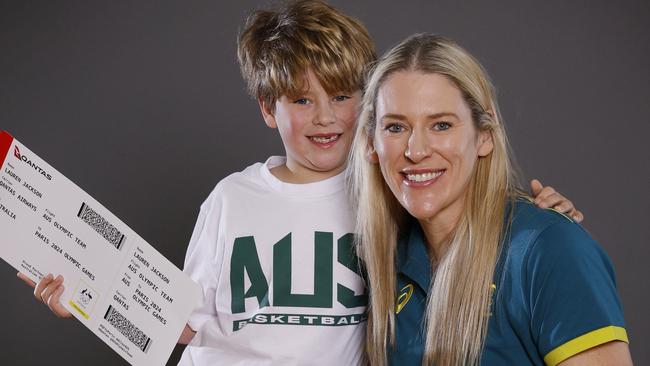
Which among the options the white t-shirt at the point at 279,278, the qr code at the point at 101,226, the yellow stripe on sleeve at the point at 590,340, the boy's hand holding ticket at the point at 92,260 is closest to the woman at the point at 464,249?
the yellow stripe on sleeve at the point at 590,340

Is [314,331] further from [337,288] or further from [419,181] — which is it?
[419,181]

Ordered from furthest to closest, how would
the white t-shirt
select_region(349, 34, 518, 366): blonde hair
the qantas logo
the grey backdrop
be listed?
the grey backdrop, the white t-shirt, the qantas logo, select_region(349, 34, 518, 366): blonde hair

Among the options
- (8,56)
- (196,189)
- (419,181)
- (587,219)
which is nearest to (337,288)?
(419,181)

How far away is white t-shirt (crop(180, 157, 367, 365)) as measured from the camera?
245cm

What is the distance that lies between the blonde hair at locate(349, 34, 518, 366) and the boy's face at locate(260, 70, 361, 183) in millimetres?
197

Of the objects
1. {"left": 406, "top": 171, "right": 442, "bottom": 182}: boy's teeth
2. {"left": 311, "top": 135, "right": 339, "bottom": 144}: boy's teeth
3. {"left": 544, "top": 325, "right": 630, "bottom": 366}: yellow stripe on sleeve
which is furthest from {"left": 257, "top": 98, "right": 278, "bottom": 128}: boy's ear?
{"left": 544, "top": 325, "right": 630, "bottom": 366}: yellow stripe on sleeve

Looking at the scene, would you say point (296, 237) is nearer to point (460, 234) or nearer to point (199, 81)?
point (460, 234)

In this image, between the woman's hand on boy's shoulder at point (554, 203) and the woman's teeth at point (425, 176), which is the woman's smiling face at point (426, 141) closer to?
the woman's teeth at point (425, 176)

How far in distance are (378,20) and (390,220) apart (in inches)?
54.6

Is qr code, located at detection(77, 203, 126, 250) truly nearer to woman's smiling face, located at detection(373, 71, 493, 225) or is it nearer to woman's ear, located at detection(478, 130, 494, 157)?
woman's smiling face, located at detection(373, 71, 493, 225)

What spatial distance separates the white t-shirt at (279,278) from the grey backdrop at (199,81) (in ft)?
3.41

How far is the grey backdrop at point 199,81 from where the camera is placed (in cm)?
357

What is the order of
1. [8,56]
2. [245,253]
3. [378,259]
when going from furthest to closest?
[8,56]
[245,253]
[378,259]

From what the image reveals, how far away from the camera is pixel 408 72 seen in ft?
7.00
